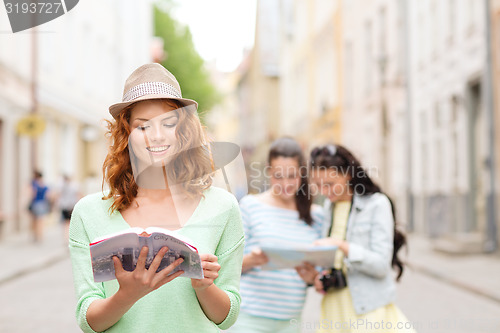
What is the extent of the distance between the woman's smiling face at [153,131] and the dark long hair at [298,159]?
5.89 feet

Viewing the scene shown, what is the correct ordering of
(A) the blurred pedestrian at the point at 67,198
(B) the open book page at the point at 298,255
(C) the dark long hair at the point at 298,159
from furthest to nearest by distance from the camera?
(A) the blurred pedestrian at the point at 67,198 < (C) the dark long hair at the point at 298,159 < (B) the open book page at the point at 298,255

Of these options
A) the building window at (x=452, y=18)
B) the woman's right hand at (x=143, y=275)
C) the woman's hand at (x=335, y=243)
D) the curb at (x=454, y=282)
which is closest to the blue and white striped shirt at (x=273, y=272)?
the woman's hand at (x=335, y=243)

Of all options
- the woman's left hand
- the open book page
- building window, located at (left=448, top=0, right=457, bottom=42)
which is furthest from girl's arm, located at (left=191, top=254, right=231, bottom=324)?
building window, located at (left=448, top=0, right=457, bottom=42)

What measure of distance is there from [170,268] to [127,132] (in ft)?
1.74

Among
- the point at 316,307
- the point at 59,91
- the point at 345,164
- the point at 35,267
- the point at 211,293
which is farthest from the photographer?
the point at 59,91

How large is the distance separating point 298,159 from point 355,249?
2.09 ft

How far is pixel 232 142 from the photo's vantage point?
292 centimetres

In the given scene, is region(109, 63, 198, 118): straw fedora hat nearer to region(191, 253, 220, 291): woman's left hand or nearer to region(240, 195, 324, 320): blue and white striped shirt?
region(191, 253, 220, 291): woman's left hand

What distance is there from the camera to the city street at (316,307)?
7961mm

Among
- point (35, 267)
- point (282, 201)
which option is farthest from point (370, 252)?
point (35, 267)

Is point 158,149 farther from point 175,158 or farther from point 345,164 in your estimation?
point 345,164

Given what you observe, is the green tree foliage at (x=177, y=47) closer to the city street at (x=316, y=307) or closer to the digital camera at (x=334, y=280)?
the city street at (x=316, y=307)

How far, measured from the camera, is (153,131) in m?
2.46

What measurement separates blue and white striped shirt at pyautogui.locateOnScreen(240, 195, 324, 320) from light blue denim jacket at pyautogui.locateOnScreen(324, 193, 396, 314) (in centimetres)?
30
